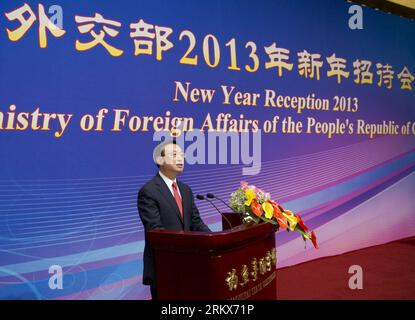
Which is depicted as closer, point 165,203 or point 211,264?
point 211,264

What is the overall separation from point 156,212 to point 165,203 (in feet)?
0.27

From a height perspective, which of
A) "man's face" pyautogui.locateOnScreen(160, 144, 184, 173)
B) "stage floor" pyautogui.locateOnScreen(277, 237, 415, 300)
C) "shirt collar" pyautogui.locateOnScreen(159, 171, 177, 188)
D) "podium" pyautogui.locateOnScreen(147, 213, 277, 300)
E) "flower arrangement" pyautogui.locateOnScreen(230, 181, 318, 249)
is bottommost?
"stage floor" pyautogui.locateOnScreen(277, 237, 415, 300)

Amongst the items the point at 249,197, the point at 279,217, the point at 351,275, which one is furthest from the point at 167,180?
the point at 351,275

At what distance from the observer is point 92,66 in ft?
9.57

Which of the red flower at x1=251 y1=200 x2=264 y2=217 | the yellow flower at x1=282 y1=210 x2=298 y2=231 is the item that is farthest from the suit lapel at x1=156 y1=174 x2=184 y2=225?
the yellow flower at x1=282 y1=210 x2=298 y2=231

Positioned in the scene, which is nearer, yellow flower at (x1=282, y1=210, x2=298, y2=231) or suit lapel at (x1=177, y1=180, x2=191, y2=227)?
yellow flower at (x1=282, y1=210, x2=298, y2=231)

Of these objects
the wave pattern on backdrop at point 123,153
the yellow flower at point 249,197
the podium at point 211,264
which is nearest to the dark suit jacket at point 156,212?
the podium at point 211,264

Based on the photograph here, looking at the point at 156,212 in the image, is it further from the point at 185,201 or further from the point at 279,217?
the point at 279,217

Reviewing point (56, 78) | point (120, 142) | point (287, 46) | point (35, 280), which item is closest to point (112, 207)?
point (120, 142)

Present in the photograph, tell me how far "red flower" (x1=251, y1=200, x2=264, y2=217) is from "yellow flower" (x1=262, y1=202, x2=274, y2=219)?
20 mm

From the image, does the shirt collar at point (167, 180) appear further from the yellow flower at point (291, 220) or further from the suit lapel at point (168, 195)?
the yellow flower at point (291, 220)

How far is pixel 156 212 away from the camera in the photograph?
7.23ft

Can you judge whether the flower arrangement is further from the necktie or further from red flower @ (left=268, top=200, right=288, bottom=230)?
the necktie

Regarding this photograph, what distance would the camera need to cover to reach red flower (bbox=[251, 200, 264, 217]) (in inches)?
80.7
